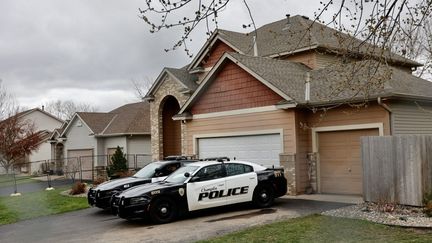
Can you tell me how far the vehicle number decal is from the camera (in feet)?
40.2

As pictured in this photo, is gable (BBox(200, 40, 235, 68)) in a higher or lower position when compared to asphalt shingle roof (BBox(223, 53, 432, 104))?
higher

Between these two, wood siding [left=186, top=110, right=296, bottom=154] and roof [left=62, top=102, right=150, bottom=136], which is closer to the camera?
wood siding [left=186, top=110, right=296, bottom=154]

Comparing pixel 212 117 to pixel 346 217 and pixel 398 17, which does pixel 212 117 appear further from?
pixel 398 17

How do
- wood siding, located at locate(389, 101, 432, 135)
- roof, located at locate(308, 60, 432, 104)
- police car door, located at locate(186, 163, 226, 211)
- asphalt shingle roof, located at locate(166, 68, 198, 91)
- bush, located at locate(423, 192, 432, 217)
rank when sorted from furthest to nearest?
→ asphalt shingle roof, located at locate(166, 68, 198, 91) → wood siding, located at locate(389, 101, 432, 135) → roof, located at locate(308, 60, 432, 104) → police car door, located at locate(186, 163, 226, 211) → bush, located at locate(423, 192, 432, 217)

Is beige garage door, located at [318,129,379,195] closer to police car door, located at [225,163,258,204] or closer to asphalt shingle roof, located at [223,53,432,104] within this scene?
asphalt shingle roof, located at [223,53,432,104]

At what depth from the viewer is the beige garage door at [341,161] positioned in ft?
49.3

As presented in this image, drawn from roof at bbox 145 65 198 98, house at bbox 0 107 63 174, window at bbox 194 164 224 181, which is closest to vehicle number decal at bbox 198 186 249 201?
window at bbox 194 164 224 181

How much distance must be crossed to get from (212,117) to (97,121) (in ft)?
53.5

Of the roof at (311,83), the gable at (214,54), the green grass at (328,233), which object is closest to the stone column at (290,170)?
the roof at (311,83)

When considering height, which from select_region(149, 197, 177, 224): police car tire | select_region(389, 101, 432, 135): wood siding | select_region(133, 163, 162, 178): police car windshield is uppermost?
select_region(389, 101, 432, 135): wood siding

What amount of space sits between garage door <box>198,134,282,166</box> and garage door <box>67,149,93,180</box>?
14348 mm

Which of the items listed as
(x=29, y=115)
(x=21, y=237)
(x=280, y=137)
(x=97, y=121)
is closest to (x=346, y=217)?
(x=280, y=137)

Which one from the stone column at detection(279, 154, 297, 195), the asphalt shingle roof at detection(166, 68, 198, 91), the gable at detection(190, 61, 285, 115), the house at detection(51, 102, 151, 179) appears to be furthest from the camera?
the house at detection(51, 102, 151, 179)

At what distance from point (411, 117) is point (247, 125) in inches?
226
